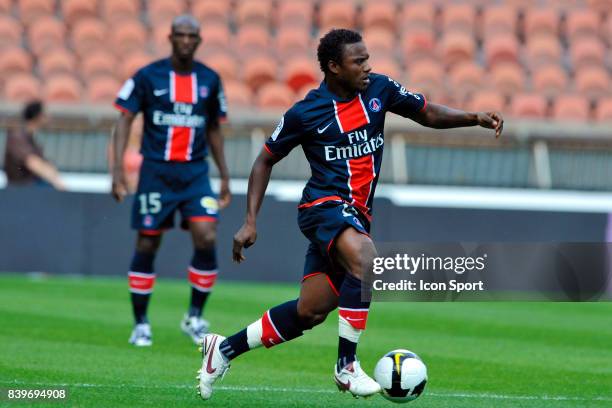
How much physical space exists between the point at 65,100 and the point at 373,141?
11893 millimetres

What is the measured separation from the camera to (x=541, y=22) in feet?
65.5

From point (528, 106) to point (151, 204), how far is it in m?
9.73

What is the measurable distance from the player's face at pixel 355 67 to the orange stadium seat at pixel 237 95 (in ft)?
35.8

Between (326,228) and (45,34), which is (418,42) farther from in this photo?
(326,228)

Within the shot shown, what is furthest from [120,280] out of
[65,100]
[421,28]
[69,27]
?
[421,28]

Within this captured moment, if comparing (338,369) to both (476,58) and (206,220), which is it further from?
(476,58)

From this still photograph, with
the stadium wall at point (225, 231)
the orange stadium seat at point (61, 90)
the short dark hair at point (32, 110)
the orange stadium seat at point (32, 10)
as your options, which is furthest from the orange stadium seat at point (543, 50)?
the short dark hair at point (32, 110)

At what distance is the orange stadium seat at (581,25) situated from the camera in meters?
19.9

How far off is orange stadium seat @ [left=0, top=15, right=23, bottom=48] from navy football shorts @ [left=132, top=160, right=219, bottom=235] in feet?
32.3

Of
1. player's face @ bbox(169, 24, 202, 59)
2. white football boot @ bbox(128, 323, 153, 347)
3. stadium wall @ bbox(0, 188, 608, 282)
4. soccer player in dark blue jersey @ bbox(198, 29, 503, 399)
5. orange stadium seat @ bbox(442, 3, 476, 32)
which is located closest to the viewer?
soccer player in dark blue jersey @ bbox(198, 29, 503, 399)

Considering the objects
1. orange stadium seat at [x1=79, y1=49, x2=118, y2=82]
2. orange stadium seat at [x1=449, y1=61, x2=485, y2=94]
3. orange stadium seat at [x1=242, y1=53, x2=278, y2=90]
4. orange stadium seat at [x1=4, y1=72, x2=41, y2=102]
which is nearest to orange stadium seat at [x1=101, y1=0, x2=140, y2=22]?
orange stadium seat at [x1=79, y1=49, x2=118, y2=82]

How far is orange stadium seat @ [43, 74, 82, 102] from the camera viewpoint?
59.1 ft

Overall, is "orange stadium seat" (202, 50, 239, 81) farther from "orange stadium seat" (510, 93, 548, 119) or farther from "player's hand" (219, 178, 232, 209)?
"player's hand" (219, 178, 232, 209)

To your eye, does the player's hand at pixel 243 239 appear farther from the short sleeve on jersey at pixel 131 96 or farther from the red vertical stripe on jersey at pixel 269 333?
the short sleeve on jersey at pixel 131 96
